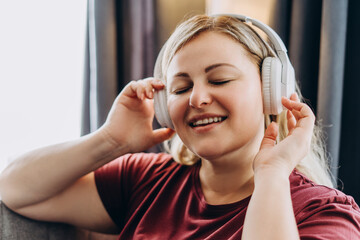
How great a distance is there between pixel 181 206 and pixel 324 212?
41 cm

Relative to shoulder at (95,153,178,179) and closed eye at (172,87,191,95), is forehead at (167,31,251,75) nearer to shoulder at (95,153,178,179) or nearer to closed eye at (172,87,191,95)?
closed eye at (172,87,191,95)

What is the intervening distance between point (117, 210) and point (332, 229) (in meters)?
0.67

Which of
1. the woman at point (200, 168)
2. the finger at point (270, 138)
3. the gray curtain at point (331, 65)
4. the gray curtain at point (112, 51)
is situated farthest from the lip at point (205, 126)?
the gray curtain at point (112, 51)

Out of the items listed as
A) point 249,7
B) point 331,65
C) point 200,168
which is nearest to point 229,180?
point 200,168

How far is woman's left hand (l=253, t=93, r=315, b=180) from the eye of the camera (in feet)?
2.55

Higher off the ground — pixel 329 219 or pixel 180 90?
pixel 180 90

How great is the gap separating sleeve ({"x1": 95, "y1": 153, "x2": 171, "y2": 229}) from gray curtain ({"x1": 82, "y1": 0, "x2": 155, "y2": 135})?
362 mm

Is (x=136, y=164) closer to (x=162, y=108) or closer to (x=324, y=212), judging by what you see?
(x=162, y=108)

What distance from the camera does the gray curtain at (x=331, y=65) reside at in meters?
1.24

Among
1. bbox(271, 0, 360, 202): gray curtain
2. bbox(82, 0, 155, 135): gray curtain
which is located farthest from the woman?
bbox(82, 0, 155, 135): gray curtain

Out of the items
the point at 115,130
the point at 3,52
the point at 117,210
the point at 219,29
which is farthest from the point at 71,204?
the point at 3,52

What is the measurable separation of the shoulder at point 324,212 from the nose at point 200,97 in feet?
0.99

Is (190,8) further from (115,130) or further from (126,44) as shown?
(115,130)

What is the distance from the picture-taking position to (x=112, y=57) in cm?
149
